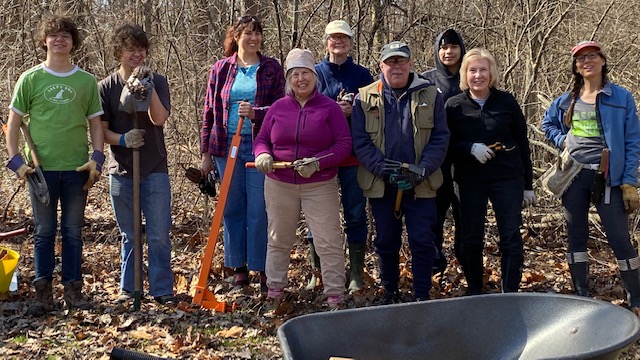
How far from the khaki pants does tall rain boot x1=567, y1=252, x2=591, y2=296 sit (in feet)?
5.94

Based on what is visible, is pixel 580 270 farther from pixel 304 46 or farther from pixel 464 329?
pixel 304 46

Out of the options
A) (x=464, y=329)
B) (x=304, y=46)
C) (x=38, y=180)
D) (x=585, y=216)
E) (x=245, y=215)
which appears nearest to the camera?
(x=464, y=329)

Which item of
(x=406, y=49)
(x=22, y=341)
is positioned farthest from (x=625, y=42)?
(x=22, y=341)

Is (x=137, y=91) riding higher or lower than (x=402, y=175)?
higher

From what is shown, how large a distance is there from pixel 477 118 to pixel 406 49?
0.75 meters

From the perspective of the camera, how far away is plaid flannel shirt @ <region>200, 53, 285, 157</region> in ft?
19.9

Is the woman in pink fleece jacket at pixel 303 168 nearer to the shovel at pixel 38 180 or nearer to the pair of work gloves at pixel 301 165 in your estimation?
the pair of work gloves at pixel 301 165

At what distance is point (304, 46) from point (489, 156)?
2948 mm

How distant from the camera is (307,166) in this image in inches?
218

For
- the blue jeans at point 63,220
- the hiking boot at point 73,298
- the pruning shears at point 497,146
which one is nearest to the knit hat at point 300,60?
the pruning shears at point 497,146

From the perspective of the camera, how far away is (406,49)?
5672 mm

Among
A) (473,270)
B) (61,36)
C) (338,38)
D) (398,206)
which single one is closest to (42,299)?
(61,36)

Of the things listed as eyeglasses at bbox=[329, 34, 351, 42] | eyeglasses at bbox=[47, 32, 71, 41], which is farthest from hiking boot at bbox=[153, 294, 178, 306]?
eyeglasses at bbox=[329, 34, 351, 42]

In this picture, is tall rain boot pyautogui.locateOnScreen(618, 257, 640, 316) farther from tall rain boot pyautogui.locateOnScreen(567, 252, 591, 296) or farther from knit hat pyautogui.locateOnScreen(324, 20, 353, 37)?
knit hat pyautogui.locateOnScreen(324, 20, 353, 37)
